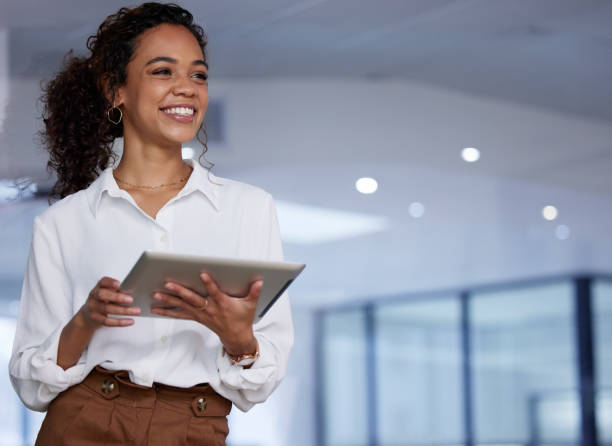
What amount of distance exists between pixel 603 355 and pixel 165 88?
342 cm

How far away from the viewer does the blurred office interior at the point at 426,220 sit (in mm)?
4004

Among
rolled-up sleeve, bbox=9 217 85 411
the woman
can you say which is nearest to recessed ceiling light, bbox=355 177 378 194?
the woman

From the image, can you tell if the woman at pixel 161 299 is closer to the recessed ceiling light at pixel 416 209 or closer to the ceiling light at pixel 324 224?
the ceiling light at pixel 324 224

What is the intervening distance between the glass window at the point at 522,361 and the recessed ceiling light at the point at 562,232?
0.30 meters

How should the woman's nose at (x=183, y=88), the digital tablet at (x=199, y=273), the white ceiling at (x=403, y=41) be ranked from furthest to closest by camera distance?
the white ceiling at (x=403, y=41), the woman's nose at (x=183, y=88), the digital tablet at (x=199, y=273)

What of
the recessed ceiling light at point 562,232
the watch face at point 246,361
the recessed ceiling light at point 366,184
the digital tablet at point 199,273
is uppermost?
the recessed ceiling light at point 366,184

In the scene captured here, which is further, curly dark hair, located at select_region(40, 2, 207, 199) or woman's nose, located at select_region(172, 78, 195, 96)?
curly dark hair, located at select_region(40, 2, 207, 199)

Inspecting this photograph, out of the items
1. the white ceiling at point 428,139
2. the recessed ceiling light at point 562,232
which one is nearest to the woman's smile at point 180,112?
the white ceiling at point 428,139

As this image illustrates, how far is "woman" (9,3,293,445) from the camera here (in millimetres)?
1522

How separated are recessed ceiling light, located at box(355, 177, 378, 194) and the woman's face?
8.96 ft

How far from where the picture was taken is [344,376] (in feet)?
15.7

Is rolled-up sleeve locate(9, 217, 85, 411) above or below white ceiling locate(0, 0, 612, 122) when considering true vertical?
below

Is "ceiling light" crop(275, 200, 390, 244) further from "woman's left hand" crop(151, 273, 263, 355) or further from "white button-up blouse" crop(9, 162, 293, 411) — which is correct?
"woman's left hand" crop(151, 273, 263, 355)

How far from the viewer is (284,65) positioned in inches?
165
